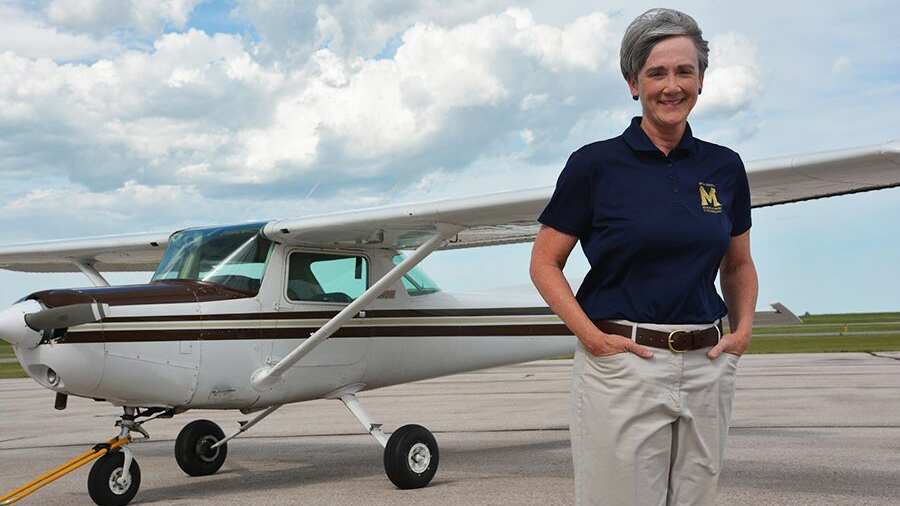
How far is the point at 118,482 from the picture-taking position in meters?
6.88

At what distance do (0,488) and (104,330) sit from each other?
246 centimetres

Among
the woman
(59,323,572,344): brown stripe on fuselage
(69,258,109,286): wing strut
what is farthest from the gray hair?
(69,258,109,286): wing strut

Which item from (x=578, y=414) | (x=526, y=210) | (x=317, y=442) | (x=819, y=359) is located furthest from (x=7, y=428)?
(x=819, y=359)

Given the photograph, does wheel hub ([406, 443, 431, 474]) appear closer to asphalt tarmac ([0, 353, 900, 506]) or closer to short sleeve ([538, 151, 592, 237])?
asphalt tarmac ([0, 353, 900, 506])

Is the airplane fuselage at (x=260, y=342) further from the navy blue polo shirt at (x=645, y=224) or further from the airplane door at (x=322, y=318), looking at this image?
the navy blue polo shirt at (x=645, y=224)

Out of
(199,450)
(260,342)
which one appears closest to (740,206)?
(260,342)

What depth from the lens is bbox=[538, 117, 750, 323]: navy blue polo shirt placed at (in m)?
Answer: 2.56

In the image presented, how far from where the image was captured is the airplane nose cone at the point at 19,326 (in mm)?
6277

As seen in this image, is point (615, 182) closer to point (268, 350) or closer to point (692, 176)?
point (692, 176)

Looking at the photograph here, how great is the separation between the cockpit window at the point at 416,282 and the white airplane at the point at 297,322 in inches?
0.7

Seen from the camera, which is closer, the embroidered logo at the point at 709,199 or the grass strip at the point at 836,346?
the embroidered logo at the point at 709,199

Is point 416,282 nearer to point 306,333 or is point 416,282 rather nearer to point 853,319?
point 306,333

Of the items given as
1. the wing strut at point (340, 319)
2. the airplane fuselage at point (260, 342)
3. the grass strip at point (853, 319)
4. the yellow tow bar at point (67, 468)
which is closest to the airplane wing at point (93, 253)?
the airplane fuselage at point (260, 342)

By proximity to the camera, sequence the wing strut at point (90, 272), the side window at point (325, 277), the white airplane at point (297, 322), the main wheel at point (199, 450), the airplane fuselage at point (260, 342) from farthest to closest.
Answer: the wing strut at point (90, 272)
the main wheel at point (199, 450)
the side window at point (325, 277)
the airplane fuselage at point (260, 342)
the white airplane at point (297, 322)
